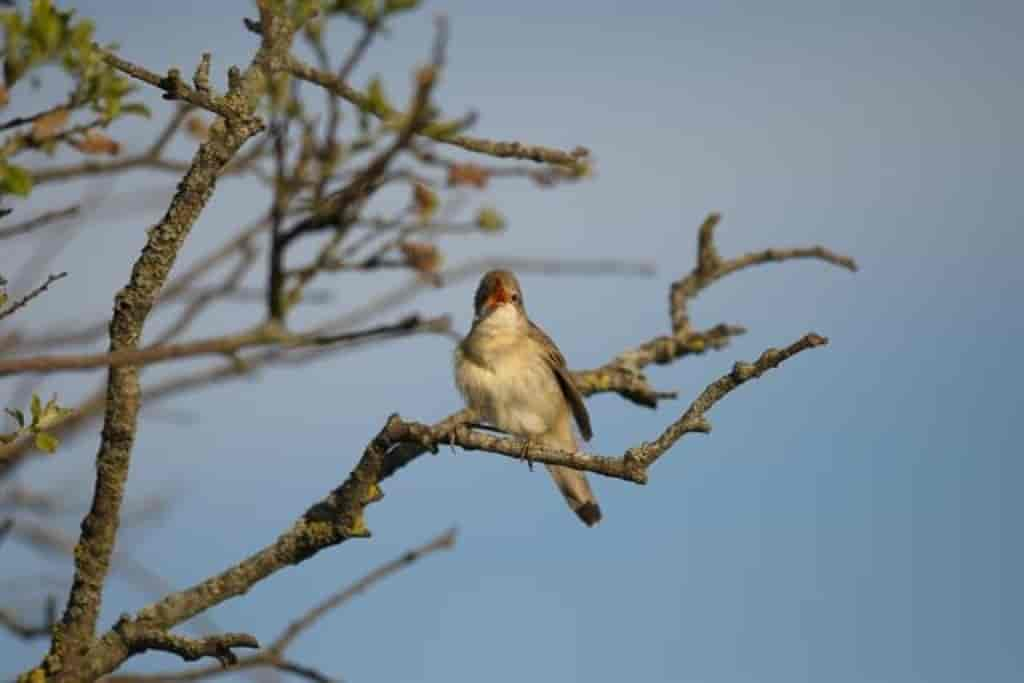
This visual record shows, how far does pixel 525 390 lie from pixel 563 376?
0.29 m

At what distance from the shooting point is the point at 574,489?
9844 millimetres

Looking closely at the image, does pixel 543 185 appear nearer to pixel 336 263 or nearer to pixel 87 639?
pixel 336 263

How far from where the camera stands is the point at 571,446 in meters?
10.0

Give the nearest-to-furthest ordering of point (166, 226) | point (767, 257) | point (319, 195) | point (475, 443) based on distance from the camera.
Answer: point (319, 195) < point (166, 226) < point (475, 443) < point (767, 257)

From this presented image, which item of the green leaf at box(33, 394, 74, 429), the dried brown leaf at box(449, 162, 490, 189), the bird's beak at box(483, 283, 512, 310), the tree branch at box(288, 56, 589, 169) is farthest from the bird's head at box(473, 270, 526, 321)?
the dried brown leaf at box(449, 162, 490, 189)

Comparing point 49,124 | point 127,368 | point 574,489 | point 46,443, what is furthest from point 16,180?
point 574,489

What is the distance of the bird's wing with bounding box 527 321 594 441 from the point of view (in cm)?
944

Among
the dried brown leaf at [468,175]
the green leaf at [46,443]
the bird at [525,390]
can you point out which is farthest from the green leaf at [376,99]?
the bird at [525,390]

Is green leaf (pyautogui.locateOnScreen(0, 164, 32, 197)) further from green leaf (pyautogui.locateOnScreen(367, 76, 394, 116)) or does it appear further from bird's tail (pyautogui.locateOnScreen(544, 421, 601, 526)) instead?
bird's tail (pyautogui.locateOnScreen(544, 421, 601, 526))

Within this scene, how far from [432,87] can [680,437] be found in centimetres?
359

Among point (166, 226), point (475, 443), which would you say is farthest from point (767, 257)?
point (166, 226)

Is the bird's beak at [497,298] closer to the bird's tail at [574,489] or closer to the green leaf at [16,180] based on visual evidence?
the bird's tail at [574,489]

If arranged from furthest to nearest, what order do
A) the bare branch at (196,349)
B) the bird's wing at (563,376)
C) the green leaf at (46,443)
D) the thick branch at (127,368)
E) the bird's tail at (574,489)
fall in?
1. the bird's tail at (574,489)
2. the bird's wing at (563,376)
3. the thick branch at (127,368)
4. the green leaf at (46,443)
5. the bare branch at (196,349)

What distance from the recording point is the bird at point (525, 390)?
31.3ft
